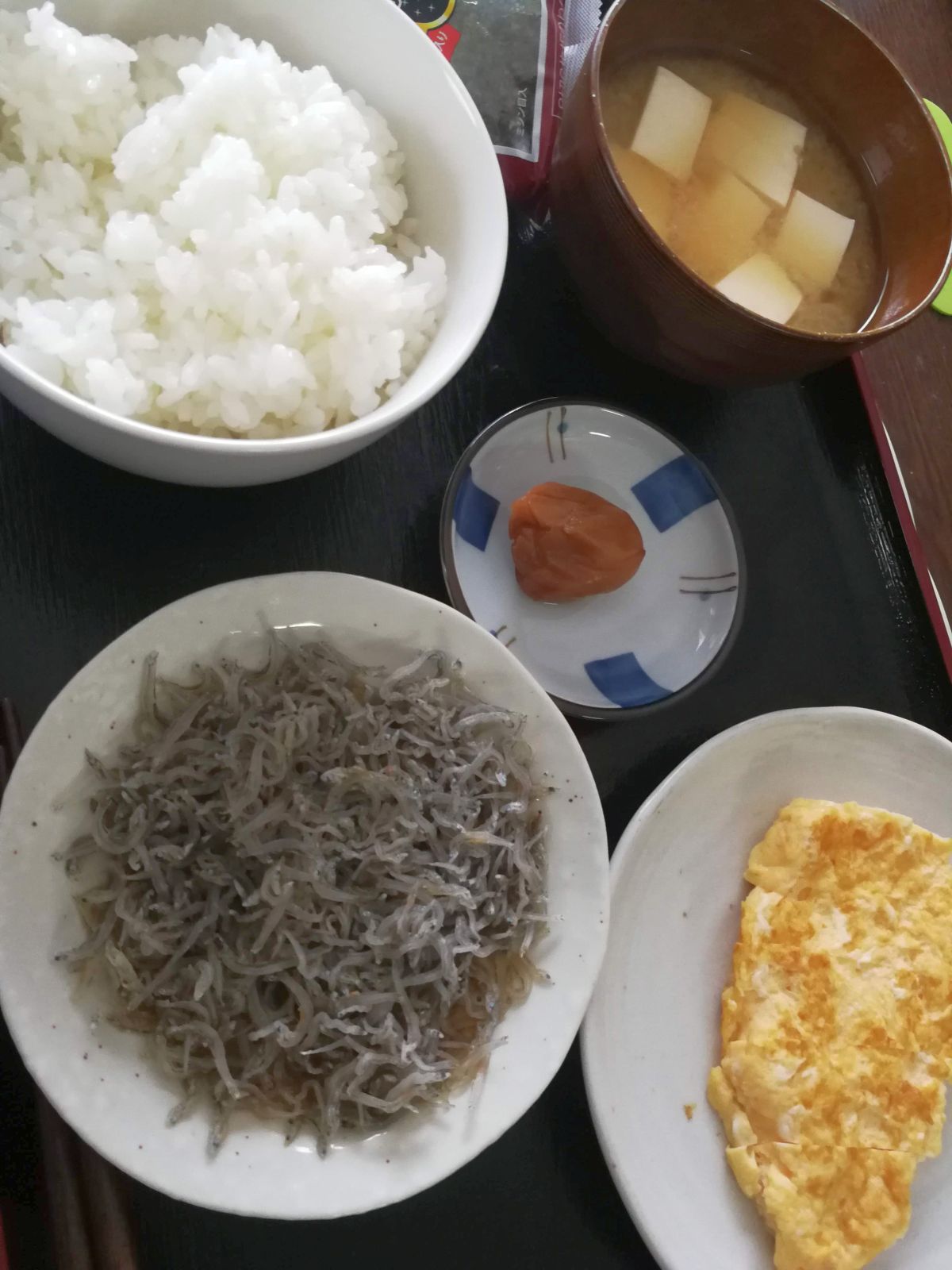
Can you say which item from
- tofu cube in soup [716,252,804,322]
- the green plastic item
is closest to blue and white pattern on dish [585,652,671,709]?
tofu cube in soup [716,252,804,322]

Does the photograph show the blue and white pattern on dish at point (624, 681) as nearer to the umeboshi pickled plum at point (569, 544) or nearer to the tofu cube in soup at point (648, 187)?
the umeboshi pickled plum at point (569, 544)

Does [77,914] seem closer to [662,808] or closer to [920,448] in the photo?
[662,808]

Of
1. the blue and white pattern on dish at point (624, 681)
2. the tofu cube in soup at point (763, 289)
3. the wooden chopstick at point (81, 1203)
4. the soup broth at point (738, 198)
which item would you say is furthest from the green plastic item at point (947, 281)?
the wooden chopstick at point (81, 1203)

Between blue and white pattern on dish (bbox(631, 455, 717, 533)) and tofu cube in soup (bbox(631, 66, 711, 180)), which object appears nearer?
tofu cube in soup (bbox(631, 66, 711, 180))

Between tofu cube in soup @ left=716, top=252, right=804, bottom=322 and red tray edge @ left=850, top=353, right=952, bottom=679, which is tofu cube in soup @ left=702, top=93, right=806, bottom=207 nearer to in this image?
tofu cube in soup @ left=716, top=252, right=804, bottom=322

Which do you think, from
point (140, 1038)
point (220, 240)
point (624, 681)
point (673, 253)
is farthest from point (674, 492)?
point (140, 1038)

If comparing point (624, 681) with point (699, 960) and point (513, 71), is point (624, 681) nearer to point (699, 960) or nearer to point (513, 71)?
point (699, 960)
